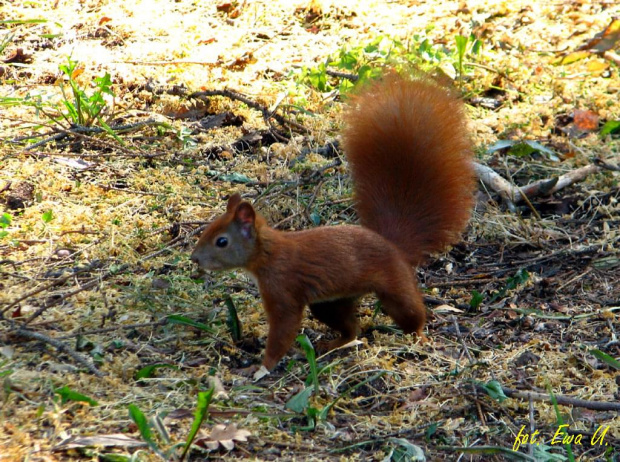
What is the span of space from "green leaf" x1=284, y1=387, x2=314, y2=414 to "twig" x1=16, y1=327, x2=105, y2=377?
2.30 ft

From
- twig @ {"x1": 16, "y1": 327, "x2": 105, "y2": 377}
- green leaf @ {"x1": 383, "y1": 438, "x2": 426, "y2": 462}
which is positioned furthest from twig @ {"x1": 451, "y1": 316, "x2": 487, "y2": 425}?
twig @ {"x1": 16, "y1": 327, "x2": 105, "y2": 377}

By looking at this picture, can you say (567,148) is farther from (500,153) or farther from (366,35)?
(366,35)

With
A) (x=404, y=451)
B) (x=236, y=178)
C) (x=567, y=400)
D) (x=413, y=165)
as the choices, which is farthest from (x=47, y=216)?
(x=567, y=400)

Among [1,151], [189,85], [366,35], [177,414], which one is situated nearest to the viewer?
[177,414]

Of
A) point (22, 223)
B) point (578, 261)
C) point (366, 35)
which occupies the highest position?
point (366, 35)

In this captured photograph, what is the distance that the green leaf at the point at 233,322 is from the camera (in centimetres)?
318

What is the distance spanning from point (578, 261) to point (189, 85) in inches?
119

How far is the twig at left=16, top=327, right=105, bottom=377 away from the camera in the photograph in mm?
2815

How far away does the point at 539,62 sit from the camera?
5.86 meters

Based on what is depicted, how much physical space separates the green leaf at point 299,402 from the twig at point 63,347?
0.70 metres

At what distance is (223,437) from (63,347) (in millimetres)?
859

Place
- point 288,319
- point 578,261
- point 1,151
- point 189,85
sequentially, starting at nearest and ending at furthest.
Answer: point 288,319 → point 578,261 → point 1,151 → point 189,85

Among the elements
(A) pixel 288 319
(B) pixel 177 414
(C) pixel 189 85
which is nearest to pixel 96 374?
(B) pixel 177 414

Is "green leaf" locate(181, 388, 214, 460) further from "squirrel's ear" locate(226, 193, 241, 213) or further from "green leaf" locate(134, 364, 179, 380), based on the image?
"squirrel's ear" locate(226, 193, 241, 213)
